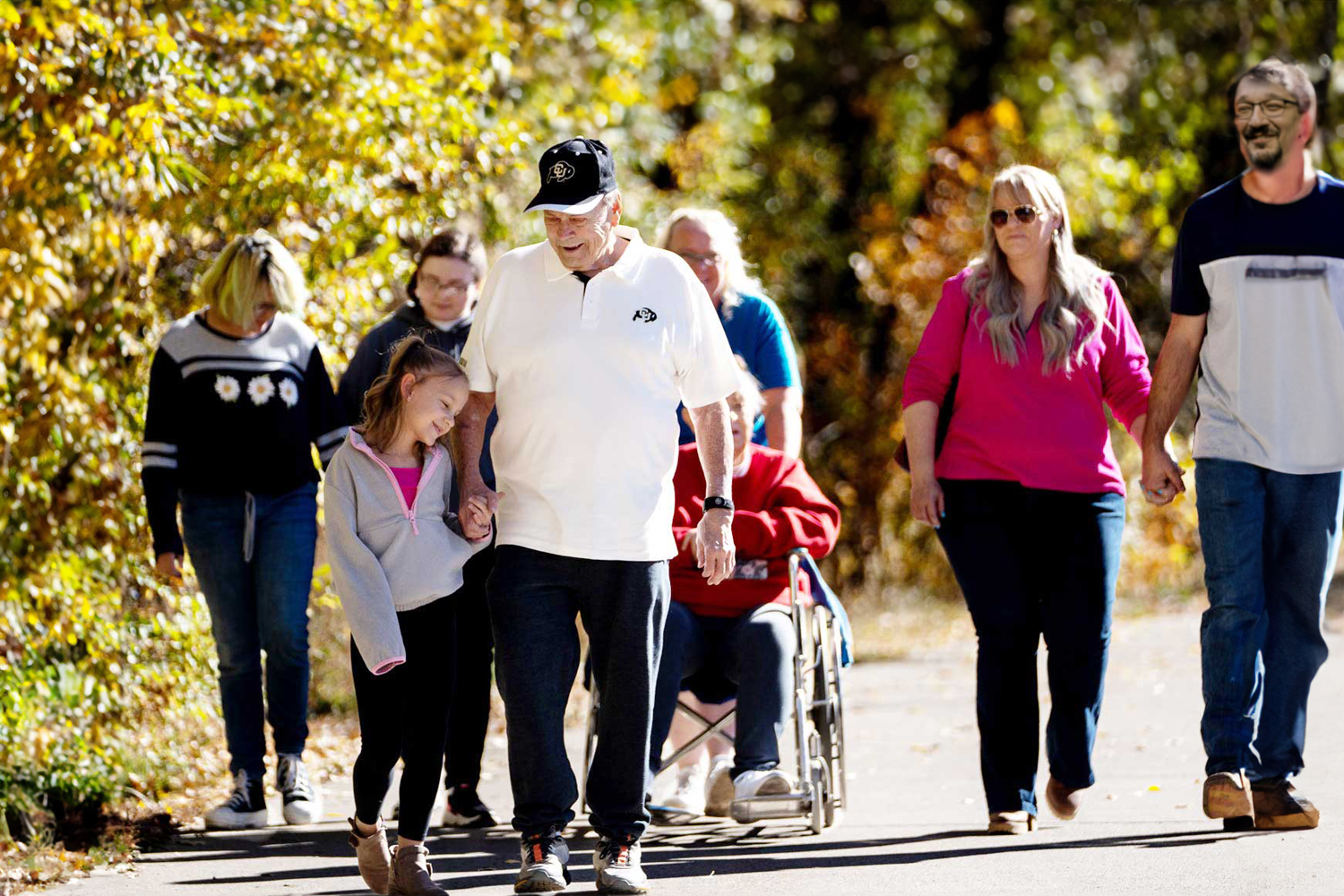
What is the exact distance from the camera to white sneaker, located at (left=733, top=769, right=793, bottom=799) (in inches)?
233

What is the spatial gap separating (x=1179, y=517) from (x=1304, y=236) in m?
8.59

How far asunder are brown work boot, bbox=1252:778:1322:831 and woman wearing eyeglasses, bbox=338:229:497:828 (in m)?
2.52

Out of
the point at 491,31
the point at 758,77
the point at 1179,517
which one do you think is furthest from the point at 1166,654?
the point at 758,77

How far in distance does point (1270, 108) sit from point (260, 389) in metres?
3.46

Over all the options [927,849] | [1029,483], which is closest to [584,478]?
[1029,483]

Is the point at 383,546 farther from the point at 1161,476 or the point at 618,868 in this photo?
the point at 1161,476

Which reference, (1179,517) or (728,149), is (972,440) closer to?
(1179,517)

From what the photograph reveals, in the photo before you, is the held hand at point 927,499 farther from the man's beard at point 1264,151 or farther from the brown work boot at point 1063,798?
the man's beard at point 1264,151

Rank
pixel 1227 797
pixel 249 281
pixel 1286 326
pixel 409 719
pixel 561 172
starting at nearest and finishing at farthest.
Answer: pixel 561 172
pixel 409 719
pixel 1227 797
pixel 1286 326
pixel 249 281

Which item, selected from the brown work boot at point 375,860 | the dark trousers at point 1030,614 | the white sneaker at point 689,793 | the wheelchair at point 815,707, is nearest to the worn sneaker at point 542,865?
the brown work boot at point 375,860

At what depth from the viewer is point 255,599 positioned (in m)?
6.71

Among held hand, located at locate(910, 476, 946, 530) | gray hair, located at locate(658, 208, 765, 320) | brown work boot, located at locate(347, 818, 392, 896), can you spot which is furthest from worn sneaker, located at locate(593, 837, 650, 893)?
gray hair, located at locate(658, 208, 765, 320)

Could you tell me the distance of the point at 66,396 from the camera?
7.27 m

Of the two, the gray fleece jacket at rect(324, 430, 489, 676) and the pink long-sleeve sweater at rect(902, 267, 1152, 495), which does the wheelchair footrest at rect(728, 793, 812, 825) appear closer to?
the pink long-sleeve sweater at rect(902, 267, 1152, 495)
